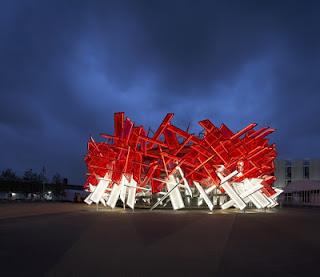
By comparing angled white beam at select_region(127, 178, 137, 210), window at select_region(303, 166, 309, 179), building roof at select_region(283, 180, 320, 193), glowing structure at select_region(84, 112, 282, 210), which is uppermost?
window at select_region(303, 166, 309, 179)

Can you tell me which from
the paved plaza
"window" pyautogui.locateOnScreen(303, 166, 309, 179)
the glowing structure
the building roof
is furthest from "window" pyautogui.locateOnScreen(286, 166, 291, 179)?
the paved plaza

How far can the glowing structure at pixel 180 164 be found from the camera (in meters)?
32.0

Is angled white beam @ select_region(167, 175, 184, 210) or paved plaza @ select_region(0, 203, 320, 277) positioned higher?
angled white beam @ select_region(167, 175, 184, 210)

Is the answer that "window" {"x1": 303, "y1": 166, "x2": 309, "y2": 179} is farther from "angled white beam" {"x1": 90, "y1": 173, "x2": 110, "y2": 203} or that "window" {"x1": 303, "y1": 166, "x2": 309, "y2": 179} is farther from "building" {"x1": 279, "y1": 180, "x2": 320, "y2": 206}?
"angled white beam" {"x1": 90, "y1": 173, "x2": 110, "y2": 203}

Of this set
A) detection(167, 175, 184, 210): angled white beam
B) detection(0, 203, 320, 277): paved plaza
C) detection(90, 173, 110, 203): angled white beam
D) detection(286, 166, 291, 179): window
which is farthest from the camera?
detection(286, 166, 291, 179): window

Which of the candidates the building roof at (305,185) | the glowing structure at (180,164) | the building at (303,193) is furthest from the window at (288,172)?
the glowing structure at (180,164)

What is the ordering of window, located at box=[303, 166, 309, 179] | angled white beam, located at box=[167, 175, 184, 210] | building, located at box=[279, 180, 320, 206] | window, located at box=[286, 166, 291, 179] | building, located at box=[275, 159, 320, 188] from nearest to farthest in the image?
angled white beam, located at box=[167, 175, 184, 210]
building, located at box=[279, 180, 320, 206]
building, located at box=[275, 159, 320, 188]
window, located at box=[303, 166, 309, 179]
window, located at box=[286, 166, 291, 179]

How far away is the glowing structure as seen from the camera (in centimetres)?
3198

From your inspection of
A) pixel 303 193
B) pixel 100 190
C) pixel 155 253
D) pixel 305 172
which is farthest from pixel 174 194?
pixel 305 172

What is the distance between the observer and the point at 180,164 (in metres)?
31.7

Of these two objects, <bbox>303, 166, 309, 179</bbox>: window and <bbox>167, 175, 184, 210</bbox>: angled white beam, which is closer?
<bbox>167, 175, 184, 210</bbox>: angled white beam

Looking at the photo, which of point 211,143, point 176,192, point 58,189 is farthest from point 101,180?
point 58,189

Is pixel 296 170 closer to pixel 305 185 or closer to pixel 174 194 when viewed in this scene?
pixel 305 185

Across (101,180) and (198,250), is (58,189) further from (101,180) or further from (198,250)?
(198,250)
